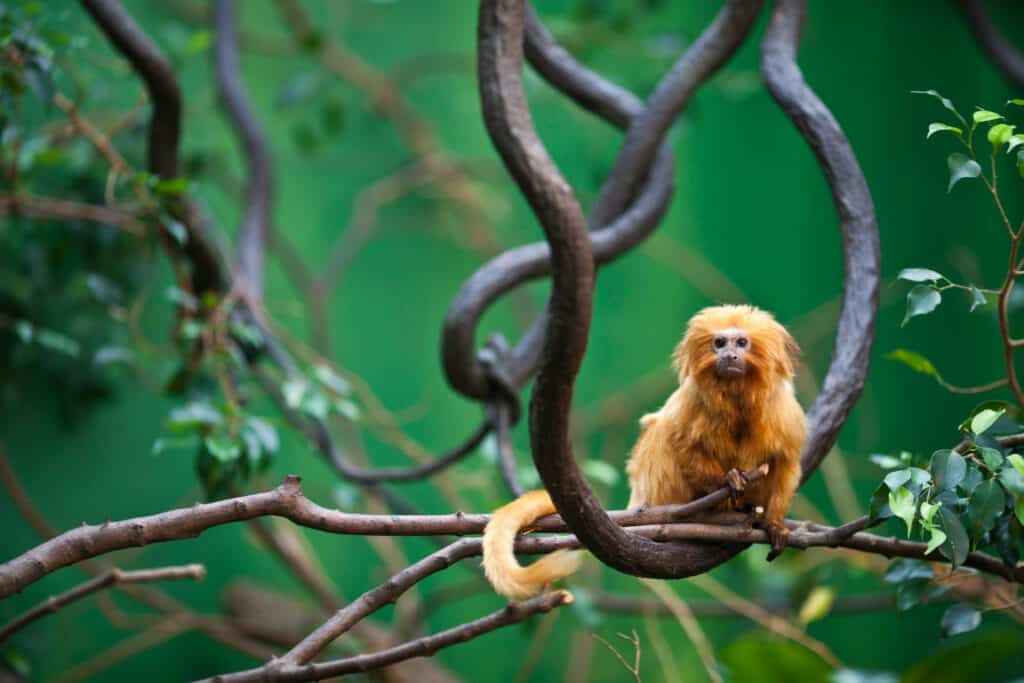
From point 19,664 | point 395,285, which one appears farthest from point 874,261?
point 395,285

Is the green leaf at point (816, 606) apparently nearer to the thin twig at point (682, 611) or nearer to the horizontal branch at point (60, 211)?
the thin twig at point (682, 611)

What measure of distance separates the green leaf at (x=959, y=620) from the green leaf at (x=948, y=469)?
0.32 m

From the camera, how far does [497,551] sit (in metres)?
1.24

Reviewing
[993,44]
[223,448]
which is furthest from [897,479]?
[993,44]

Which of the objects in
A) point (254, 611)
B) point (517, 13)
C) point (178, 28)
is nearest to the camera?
point (517, 13)

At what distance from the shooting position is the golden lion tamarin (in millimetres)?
1454

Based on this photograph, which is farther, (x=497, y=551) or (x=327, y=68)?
(x=327, y=68)

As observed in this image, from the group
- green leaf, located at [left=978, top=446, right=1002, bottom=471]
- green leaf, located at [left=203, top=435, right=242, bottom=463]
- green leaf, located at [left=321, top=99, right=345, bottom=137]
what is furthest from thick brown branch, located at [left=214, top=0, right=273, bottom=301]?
green leaf, located at [left=978, top=446, right=1002, bottom=471]

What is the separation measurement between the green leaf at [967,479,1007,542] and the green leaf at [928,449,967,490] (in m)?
0.03

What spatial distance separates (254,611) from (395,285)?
1259 millimetres

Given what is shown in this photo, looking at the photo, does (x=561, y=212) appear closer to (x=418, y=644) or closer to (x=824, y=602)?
(x=418, y=644)

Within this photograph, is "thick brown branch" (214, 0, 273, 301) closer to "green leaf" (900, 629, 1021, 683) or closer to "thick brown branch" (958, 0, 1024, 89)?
"green leaf" (900, 629, 1021, 683)

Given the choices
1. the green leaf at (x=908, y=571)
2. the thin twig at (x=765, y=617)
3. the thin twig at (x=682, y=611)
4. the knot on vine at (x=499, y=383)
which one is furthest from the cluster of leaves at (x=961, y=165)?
the thin twig at (x=682, y=611)

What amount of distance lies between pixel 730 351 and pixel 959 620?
1.75 feet
